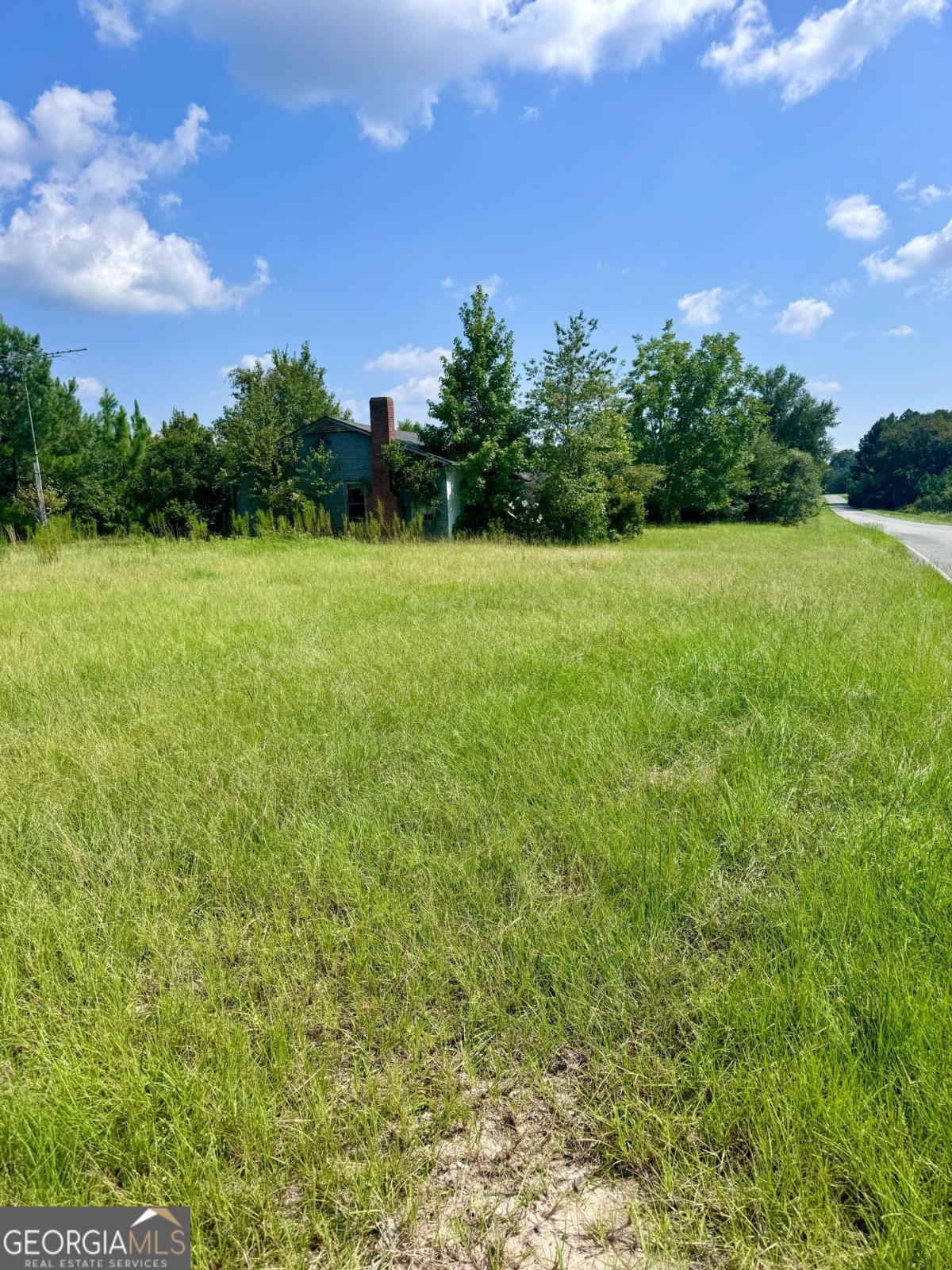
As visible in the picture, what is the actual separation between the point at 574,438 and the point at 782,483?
26.4 m

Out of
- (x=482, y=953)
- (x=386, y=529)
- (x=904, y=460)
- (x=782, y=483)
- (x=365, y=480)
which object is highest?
(x=904, y=460)

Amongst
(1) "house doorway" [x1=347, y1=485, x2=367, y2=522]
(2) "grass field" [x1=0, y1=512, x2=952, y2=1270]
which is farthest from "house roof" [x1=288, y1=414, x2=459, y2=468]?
(2) "grass field" [x1=0, y1=512, x2=952, y2=1270]

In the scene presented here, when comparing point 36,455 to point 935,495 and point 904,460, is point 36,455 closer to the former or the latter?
point 935,495

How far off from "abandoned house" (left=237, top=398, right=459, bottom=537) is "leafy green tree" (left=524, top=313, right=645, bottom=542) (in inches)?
153

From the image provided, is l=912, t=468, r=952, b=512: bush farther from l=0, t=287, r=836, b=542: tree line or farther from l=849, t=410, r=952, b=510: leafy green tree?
l=0, t=287, r=836, b=542: tree line

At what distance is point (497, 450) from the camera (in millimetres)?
25156

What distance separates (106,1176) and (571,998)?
1.34 meters

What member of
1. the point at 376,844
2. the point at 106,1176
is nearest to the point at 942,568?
the point at 376,844

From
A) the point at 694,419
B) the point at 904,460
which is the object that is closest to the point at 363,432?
the point at 694,419

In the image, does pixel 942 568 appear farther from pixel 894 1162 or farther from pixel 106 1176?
pixel 106 1176

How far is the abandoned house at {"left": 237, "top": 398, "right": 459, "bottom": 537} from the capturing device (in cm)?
2527

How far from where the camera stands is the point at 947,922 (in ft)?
7.25

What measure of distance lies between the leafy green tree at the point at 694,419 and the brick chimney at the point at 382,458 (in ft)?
68.4

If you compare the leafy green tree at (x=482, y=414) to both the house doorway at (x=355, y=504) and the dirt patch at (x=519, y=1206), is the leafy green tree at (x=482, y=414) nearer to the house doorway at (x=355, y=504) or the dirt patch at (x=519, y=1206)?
the house doorway at (x=355, y=504)
